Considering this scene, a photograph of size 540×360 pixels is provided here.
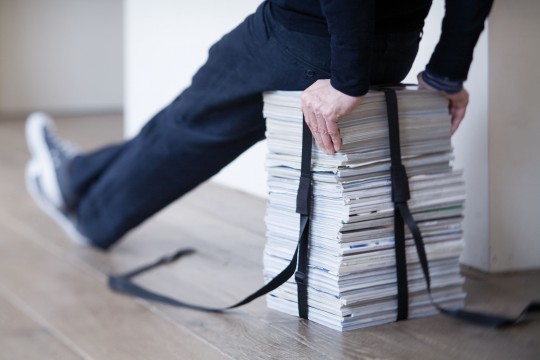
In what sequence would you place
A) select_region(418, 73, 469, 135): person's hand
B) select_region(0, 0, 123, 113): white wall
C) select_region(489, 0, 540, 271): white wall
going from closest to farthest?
1. select_region(418, 73, 469, 135): person's hand
2. select_region(489, 0, 540, 271): white wall
3. select_region(0, 0, 123, 113): white wall

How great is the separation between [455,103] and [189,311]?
2.31 ft

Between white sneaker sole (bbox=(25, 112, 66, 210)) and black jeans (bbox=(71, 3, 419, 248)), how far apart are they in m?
0.09

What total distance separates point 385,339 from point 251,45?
2.02ft

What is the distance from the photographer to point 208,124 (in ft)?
6.11

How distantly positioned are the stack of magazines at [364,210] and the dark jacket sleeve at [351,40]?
0.12m

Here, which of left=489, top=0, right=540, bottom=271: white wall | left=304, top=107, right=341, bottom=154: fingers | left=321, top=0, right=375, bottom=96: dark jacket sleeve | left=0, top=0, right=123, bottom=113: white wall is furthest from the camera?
left=0, top=0, right=123, bottom=113: white wall

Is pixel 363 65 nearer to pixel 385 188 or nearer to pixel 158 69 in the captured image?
pixel 385 188

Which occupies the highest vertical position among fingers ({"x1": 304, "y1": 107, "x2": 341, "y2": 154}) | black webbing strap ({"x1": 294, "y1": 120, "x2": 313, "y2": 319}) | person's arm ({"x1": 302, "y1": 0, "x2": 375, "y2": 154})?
person's arm ({"x1": 302, "y1": 0, "x2": 375, "y2": 154})

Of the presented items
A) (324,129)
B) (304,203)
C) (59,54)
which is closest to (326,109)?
(324,129)

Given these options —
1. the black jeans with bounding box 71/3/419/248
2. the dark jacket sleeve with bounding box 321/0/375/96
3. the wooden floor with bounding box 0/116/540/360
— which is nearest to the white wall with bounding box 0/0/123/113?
the wooden floor with bounding box 0/116/540/360

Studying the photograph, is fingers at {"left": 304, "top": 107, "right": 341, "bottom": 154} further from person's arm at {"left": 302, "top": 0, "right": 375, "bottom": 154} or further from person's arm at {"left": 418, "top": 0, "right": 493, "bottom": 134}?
person's arm at {"left": 418, "top": 0, "right": 493, "bottom": 134}

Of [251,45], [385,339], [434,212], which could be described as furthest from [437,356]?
[251,45]

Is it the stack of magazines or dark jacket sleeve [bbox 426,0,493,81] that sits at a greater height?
→ dark jacket sleeve [bbox 426,0,493,81]

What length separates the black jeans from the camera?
164 centimetres
